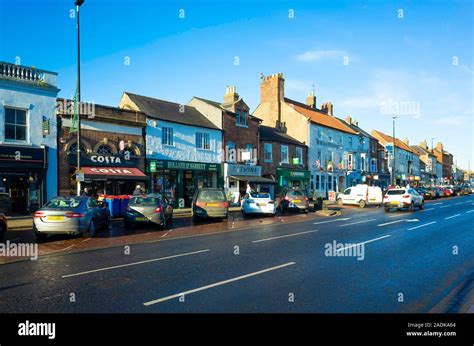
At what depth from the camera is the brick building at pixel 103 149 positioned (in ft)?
66.6

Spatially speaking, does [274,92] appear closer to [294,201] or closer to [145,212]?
[294,201]

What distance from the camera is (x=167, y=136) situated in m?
25.9

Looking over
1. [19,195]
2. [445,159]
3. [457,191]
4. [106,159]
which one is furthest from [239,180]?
[445,159]

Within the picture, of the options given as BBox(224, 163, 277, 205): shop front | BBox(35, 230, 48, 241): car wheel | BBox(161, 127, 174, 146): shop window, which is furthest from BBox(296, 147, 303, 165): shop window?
BBox(35, 230, 48, 241): car wheel

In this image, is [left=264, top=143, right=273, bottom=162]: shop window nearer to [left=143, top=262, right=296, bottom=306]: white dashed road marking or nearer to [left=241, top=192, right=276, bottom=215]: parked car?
[left=241, top=192, right=276, bottom=215]: parked car

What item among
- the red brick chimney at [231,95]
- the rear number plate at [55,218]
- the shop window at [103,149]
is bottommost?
the rear number plate at [55,218]

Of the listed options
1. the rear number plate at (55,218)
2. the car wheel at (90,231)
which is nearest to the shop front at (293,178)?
the car wheel at (90,231)

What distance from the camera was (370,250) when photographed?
9.84 m

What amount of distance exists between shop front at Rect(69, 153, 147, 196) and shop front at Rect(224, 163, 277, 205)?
26.8 ft

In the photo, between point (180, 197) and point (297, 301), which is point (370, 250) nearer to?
point (297, 301)

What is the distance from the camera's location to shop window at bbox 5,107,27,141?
61.0ft

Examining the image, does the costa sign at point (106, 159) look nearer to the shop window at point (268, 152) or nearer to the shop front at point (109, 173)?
the shop front at point (109, 173)

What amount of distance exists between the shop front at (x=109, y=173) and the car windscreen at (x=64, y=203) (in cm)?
749

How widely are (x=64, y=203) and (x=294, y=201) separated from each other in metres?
15.0
